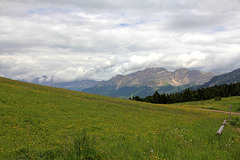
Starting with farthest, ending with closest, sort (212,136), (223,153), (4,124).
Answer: (4,124) → (212,136) → (223,153)

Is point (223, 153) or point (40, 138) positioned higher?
point (223, 153)

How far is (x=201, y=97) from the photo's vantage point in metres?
124

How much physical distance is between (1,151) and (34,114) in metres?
11.8

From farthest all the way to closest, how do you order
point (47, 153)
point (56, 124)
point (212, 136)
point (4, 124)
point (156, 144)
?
point (56, 124) < point (4, 124) < point (212, 136) < point (156, 144) < point (47, 153)

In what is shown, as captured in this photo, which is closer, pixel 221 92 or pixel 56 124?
pixel 56 124

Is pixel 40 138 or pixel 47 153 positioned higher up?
pixel 47 153

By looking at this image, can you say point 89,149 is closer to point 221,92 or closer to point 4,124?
point 4,124

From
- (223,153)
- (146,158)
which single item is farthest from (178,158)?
(223,153)

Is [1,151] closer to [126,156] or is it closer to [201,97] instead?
[126,156]

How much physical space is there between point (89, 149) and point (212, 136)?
420 inches

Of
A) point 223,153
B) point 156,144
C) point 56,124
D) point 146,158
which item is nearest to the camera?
point 146,158

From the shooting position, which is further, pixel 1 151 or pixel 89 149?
pixel 1 151

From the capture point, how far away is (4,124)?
1559cm

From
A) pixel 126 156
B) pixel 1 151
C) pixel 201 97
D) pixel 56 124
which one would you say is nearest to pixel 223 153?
pixel 126 156
